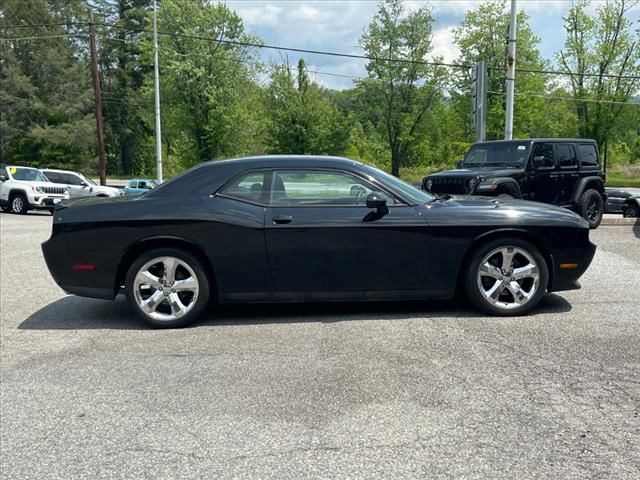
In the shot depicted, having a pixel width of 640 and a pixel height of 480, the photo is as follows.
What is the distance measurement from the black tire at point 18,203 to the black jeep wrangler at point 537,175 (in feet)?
49.8

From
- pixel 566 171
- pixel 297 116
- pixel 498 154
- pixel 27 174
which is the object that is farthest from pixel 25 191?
pixel 297 116

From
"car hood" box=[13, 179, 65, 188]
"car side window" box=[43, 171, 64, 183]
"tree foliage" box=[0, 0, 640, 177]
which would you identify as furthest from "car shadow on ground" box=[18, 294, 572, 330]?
"tree foliage" box=[0, 0, 640, 177]

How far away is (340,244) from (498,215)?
1.49m

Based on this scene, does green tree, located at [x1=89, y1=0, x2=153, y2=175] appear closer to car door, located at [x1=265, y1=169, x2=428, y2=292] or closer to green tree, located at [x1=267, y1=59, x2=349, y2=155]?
green tree, located at [x1=267, y1=59, x2=349, y2=155]

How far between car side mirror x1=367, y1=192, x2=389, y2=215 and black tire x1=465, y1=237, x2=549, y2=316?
0.92m

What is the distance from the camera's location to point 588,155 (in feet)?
37.7

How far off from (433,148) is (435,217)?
43310 millimetres

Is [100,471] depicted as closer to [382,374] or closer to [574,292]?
[382,374]

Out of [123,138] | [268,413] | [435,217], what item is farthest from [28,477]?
[123,138]

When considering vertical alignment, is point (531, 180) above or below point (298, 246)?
above

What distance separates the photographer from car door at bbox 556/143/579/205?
1106 cm

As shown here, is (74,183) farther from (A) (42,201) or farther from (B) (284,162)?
(B) (284,162)

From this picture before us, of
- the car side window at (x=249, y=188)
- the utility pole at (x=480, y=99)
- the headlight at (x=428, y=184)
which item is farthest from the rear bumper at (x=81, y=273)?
the utility pole at (x=480, y=99)

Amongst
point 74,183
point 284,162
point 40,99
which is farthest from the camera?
point 40,99
